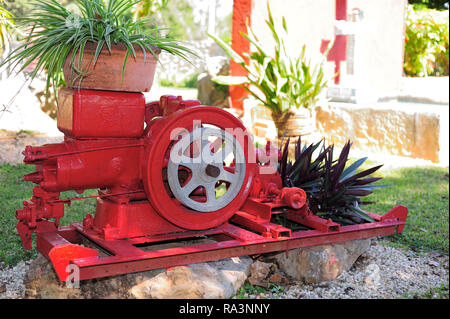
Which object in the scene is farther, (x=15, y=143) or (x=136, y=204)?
(x=15, y=143)

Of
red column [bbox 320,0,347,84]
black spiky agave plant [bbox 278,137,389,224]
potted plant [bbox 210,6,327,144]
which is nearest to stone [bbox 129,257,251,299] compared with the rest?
black spiky agave plant [bbox 278,137,389,224]

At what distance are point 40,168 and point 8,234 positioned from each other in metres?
1.50

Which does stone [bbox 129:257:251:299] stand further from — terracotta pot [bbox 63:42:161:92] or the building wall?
the building wall

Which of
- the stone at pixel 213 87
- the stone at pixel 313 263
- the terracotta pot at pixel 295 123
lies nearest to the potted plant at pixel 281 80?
the terracotta pot at pixel 295 123

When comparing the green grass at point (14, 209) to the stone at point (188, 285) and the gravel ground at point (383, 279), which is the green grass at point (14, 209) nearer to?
the stone at point (188, 285)

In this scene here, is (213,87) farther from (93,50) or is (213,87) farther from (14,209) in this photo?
(93,50)

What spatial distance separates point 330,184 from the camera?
4.50 m

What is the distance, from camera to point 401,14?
38.8 ft

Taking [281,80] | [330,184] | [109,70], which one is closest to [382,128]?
[281,80]

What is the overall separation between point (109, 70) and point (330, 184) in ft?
6.62

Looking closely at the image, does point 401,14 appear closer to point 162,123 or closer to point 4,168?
point 4,168

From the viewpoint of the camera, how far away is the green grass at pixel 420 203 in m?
5.22

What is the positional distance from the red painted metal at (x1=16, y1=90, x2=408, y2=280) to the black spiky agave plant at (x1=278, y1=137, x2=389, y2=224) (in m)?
0.38

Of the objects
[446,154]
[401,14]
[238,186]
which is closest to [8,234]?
[238,186]
